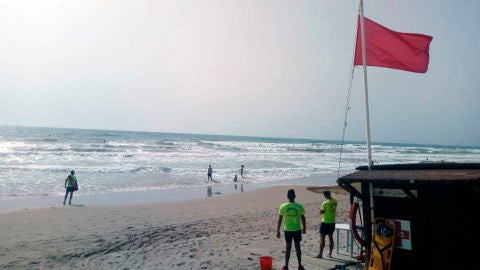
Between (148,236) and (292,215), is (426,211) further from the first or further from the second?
(148,236)

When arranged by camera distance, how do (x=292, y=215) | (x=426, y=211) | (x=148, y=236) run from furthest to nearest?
1. (x=148, y=236)
2. (x=292, y=215)
3. (x=426, y=211)

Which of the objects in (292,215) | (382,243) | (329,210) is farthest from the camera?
(329,210)

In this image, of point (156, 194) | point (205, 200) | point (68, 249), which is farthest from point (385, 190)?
point (156, 194)

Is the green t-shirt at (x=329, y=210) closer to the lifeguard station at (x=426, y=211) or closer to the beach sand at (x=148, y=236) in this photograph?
the beach sand at (x=148, y=236)

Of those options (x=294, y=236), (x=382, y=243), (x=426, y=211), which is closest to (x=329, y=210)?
(x=294, y=236)

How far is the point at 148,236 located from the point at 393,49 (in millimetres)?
8013

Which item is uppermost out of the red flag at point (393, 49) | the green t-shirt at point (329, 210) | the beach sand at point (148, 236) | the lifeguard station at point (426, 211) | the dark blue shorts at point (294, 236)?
the red flag at point (393, 49)

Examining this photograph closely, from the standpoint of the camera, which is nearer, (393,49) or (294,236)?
(393,49)

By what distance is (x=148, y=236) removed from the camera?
10.5m

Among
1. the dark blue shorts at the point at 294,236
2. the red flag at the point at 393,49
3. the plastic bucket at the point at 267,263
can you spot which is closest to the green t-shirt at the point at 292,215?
the dark blue shorts at the point at 294,236

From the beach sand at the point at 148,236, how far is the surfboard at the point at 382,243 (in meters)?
2.95

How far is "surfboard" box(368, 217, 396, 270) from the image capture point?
5176 millimetres

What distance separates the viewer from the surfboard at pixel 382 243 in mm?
5176

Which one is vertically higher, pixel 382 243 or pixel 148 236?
pixel 382 243
